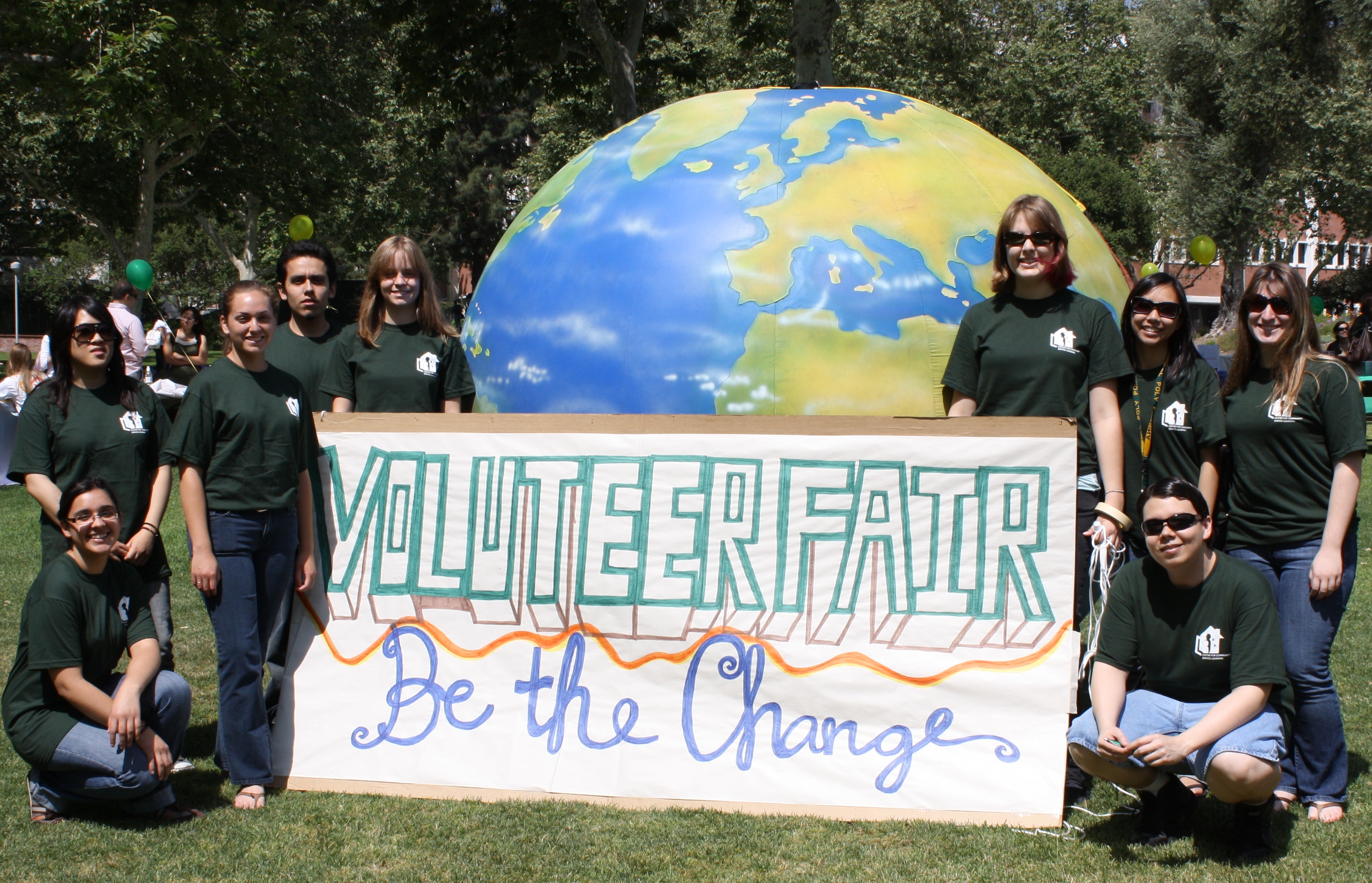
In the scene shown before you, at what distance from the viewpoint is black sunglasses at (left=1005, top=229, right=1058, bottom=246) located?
13.1ft

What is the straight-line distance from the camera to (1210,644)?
359cm

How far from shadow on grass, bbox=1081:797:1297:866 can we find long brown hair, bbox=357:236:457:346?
297cm

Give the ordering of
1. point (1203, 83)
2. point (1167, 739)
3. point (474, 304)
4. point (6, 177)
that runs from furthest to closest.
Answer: point (1203, 83)
point (6, 177)
point (474, 304)
point (1167, 739)

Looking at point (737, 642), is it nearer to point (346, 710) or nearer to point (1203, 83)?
point (346, 710)

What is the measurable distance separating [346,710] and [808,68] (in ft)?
27.6

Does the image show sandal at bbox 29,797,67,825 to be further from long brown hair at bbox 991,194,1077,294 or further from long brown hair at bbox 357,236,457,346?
long brown hair at bbox 991,194,1077,294

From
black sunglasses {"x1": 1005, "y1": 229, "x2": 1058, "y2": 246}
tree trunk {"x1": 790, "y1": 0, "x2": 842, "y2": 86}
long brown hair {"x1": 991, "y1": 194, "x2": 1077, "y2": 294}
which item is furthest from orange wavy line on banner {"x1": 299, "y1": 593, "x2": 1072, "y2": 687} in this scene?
tree trunk {"x1": 790, "y1": 0, "x2": 842, "y2": 86}

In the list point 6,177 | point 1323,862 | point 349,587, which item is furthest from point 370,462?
point 6,177

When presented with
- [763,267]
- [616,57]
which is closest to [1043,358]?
[763,267]

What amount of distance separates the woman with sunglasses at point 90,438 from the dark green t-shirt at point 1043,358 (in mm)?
2898

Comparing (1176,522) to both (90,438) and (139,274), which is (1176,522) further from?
(139,274)

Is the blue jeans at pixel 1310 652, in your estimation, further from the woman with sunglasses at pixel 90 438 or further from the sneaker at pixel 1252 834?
the woman with sunglasses at pixel 90 438

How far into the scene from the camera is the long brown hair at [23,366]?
12008 mm

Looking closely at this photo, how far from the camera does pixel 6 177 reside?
26031 mm
